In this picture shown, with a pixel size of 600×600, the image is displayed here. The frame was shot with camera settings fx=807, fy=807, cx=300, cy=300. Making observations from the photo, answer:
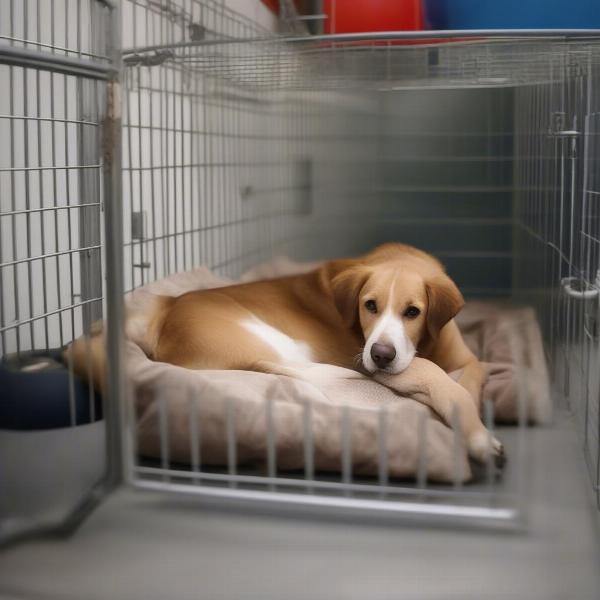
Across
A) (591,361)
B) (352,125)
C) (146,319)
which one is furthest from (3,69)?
(591,361)

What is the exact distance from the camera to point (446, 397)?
3.08ft

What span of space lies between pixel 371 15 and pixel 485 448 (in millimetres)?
1041

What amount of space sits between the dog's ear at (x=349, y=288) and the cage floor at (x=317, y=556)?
0.83ft

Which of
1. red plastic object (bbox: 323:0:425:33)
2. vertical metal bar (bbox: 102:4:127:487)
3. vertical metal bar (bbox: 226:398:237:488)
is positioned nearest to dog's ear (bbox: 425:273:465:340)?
vertical metal bar (bbox: 226:398:237:488)

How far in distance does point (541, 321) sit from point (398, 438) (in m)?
0.25

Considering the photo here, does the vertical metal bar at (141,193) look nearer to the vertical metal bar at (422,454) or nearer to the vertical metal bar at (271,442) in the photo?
the vertical metal bar at (271,442)

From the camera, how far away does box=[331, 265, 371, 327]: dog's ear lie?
99cm

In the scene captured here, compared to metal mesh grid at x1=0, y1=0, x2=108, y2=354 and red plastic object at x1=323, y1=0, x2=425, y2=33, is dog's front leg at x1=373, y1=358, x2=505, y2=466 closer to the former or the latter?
metal mesh grid at x1=0, y1=0, x2=108, y2=354

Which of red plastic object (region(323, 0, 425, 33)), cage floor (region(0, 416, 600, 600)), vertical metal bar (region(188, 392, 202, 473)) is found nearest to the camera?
cage floor (region(0, 416, 600, 600))

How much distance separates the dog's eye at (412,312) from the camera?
0.97 metres

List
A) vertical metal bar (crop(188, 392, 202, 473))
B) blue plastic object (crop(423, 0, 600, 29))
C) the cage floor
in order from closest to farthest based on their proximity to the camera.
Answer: the cage floor → vertical metal bar (crop(188, 392, 202, 473)) → blue plastic object (crop(423, 0, 600, 29))

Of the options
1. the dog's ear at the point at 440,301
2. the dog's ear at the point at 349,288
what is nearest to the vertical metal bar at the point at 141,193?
the dog's ear at the point at 349,288

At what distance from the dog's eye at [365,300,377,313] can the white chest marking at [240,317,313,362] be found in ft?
0.32

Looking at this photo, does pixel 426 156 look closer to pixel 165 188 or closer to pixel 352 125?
pixel 352 125
